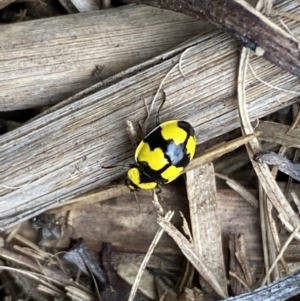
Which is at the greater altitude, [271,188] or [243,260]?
[271,188]

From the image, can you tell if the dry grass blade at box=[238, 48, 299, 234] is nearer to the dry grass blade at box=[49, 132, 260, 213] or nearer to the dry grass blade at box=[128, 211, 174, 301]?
the dry grass blade at box=[49, 132, 260, 213]

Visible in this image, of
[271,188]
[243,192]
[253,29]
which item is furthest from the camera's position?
[243,192]

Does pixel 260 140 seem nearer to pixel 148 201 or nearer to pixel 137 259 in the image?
pixel 148 201

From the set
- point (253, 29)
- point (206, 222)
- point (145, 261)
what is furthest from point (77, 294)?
point (253, 29)

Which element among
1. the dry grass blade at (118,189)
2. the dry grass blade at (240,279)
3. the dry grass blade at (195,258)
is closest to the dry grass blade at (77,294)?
the dry grass blade at (118,189)

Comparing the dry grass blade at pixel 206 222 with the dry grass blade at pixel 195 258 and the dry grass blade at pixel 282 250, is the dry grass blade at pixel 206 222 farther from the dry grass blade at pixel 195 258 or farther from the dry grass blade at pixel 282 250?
the dry grass blade at pixel 282 250

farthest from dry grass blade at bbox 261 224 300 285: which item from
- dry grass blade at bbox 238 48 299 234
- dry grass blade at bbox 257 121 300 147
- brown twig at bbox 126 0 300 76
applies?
brown twig at bbox 126 0 300 76

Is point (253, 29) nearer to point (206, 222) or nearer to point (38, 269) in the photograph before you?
point (206, 222)

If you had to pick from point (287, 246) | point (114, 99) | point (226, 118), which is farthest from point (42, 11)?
point (287, 246)
